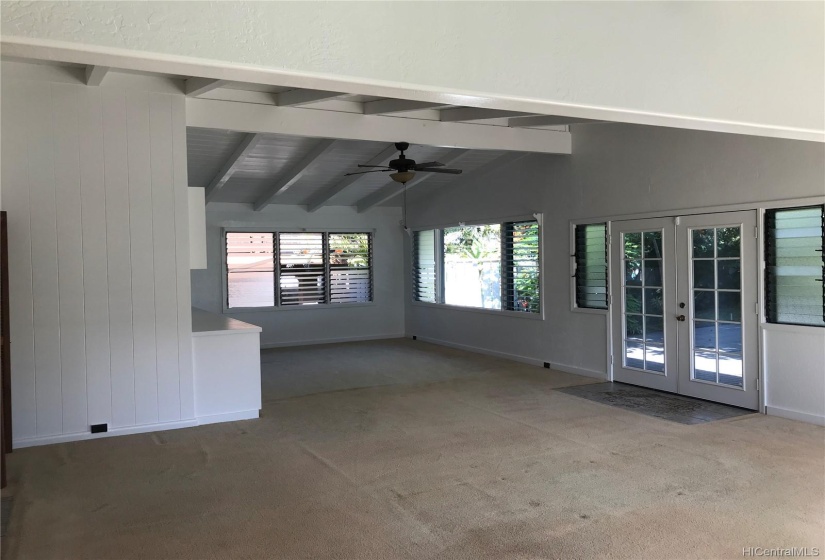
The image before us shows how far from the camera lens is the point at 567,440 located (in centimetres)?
486

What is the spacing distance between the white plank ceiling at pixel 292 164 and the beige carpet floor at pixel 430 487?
120 inches

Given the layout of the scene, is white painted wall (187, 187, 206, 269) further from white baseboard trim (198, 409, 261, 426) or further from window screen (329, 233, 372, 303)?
window screen (329, 233, 372, 303)

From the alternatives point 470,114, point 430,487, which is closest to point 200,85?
point 470,114

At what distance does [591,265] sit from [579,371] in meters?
1.26

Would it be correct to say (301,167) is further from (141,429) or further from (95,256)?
(141,429)

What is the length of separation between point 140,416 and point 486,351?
519 cm

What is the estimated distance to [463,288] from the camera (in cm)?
987

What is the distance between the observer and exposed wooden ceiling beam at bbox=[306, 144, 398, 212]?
25.5 ft

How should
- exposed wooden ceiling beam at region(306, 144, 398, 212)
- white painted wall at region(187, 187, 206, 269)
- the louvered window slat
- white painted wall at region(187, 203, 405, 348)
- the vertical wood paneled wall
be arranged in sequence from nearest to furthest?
1. the vertical wood paneled wall
2. white painted wall at region(187, 187, 206, 269)
3. exposed wooden ceiling beam at region(306, 144, 398, 212)
4. white painted wall at region(187, 203, 405, 348)
5. the louvered window slat

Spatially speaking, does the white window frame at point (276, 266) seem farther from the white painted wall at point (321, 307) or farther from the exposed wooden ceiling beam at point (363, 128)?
the exposed wooden ceiling beam at point (363, 128)

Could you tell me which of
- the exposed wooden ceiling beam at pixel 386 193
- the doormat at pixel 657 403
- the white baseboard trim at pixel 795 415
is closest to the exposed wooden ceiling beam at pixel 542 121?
the exposed wooden ceiling beam at pixel 386 193

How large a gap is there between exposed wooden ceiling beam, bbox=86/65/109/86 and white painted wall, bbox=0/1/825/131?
3.36 m

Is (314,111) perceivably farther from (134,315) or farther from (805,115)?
(805,115)

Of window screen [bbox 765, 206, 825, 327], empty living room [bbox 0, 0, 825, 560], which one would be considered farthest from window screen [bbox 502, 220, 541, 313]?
window screen [bbox 765, 206, 825, 327]
